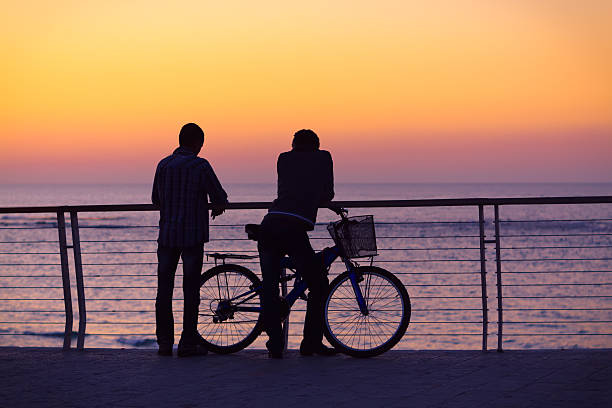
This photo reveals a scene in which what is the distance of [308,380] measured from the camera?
5.52 metres

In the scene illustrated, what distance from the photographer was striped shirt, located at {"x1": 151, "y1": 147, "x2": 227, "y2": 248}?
20.9 ft

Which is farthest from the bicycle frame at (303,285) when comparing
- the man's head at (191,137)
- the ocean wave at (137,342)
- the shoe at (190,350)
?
the ocean wave at (137,342)

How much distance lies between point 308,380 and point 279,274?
108 centimetres

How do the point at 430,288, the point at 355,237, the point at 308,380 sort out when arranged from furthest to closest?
the point at 430,288, the point at 355,237, the point at 308,380

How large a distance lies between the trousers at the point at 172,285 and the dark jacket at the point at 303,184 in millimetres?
794

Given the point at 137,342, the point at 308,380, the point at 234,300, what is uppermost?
the point at 234,300

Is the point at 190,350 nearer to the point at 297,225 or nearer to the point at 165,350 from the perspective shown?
the point at 165,350

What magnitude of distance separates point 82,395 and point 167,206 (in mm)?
1717

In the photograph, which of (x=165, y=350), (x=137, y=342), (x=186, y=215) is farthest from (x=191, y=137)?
(x=137, y=342)

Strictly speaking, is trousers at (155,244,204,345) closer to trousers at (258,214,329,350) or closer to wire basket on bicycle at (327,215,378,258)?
trousers at (258,214,329,350)

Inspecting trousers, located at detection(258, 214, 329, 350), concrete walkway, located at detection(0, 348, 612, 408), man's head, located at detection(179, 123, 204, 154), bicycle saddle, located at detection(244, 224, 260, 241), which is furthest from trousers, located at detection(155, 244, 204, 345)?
man's head, located at detection(179, 123, 204, 154)

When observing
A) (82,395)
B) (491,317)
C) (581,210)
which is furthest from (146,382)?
(581,210)

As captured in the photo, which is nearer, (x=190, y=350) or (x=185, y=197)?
(x=185, y=197)

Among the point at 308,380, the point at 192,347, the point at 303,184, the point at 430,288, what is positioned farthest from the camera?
the point at 430,288
